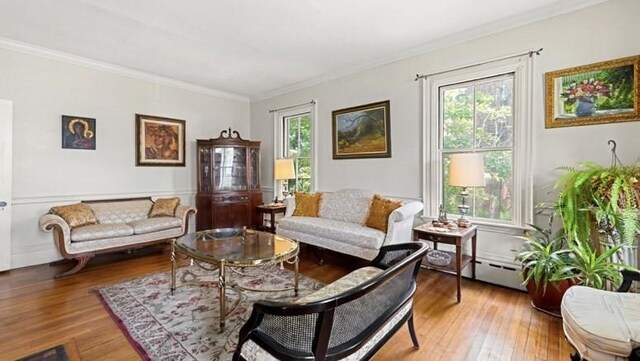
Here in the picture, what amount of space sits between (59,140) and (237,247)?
3.06 meters

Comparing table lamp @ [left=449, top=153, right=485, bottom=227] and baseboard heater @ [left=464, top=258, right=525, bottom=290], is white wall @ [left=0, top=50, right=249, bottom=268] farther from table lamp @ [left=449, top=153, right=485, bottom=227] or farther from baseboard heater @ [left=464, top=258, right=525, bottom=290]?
baseboard heater @ [left=464, top=258, right=525, bottom=290]

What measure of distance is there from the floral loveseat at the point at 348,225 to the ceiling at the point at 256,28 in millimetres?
1882

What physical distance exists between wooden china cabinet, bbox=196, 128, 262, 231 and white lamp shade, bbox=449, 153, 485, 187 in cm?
349

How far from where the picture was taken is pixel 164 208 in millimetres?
4199

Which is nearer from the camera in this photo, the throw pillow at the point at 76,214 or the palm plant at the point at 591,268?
the palm plant at the point at 591,268

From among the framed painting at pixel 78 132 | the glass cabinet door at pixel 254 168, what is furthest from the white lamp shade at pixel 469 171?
the framed painting at pixel 78 132

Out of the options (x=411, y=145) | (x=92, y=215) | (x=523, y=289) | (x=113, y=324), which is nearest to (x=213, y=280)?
(x=113, y=324)

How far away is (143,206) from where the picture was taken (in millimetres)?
4262

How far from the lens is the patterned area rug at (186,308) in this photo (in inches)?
75.1

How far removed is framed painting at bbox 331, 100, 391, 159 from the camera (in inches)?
153

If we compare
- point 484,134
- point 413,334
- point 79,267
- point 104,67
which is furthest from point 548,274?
point 104,67

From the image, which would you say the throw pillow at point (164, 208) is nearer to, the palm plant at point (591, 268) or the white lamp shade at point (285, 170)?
the white lamp shade at point (285, 170)

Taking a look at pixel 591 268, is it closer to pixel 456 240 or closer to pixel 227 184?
pixel 456 240

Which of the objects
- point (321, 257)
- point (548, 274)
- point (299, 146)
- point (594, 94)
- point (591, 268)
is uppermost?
point (594, 94)
